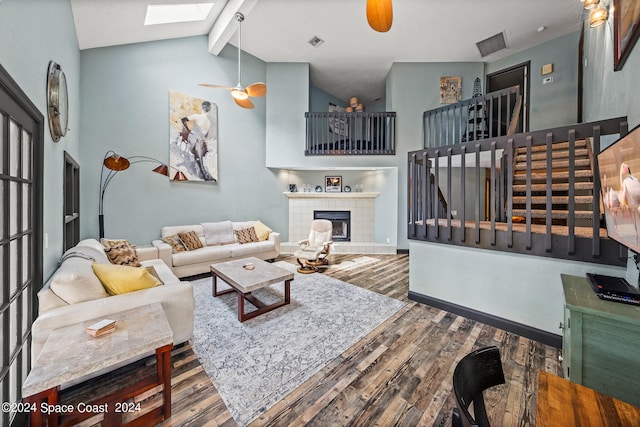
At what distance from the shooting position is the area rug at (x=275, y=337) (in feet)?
5.48

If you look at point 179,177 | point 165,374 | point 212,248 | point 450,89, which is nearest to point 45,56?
point 165,374

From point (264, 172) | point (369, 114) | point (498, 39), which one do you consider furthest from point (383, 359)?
point (498, 39)

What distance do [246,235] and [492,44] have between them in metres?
6.48

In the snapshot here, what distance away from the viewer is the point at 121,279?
6.48ft

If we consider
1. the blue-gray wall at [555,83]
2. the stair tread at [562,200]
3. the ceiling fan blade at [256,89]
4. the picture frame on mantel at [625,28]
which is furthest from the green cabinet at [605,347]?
the blue-gray wall at [555,83]

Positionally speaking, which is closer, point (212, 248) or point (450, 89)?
point (212, 248)

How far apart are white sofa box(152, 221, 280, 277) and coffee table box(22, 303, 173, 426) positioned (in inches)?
91.2

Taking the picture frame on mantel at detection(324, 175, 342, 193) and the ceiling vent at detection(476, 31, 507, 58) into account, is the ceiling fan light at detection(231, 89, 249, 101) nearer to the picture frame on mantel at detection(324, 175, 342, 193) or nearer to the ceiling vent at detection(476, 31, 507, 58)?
A: the picture frame on mantel at detection(324, 175, 342, 193)

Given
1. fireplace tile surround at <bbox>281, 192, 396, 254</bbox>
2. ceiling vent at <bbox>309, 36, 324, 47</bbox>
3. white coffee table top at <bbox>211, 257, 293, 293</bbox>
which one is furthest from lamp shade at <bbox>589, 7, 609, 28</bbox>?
white coffee table top at <bbox>211, 257, 293, 293</bbox>

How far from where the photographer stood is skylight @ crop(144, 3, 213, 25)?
12.0 feet

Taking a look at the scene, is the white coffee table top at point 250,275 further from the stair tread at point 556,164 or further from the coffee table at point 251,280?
the stair tread at point 556,164

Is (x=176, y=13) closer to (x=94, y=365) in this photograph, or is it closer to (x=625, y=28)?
(x=94, y=365)

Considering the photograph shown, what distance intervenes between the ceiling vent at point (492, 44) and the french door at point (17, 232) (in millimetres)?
6823

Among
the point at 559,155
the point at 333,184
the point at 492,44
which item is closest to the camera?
the point at 559,155
